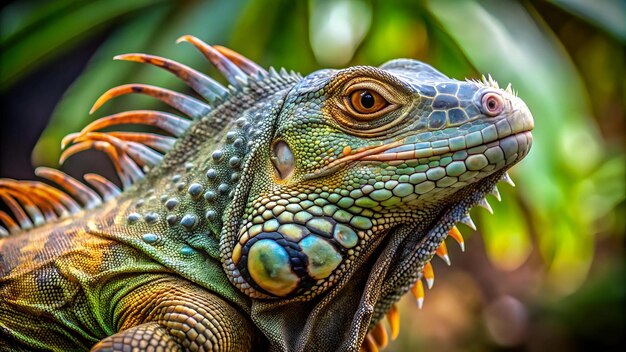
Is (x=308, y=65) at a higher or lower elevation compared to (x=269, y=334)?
higher

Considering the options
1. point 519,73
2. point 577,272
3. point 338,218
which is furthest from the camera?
point 577,272

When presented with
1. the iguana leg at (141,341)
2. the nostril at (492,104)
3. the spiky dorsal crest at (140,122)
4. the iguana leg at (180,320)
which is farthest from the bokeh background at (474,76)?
the iguana leg at (141,341)

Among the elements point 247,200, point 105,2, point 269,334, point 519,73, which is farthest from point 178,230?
point 105,2

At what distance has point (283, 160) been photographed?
6.75 ft

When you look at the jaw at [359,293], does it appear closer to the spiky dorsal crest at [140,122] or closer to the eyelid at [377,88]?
the eyelid at [377,88]

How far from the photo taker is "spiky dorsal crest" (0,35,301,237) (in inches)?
94.1

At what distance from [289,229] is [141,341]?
51 centimetres

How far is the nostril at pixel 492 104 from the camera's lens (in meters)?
1.93

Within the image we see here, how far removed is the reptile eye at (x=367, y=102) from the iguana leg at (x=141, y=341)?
87cm

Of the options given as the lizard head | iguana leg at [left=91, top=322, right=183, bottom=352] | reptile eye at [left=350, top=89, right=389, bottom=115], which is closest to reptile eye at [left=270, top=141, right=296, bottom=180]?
the lizard head

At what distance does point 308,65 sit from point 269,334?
3.49 m

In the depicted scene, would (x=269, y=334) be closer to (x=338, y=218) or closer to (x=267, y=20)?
(x=338, y=218)

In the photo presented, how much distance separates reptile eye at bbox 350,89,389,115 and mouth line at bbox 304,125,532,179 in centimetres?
13

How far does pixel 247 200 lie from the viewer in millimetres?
2029
